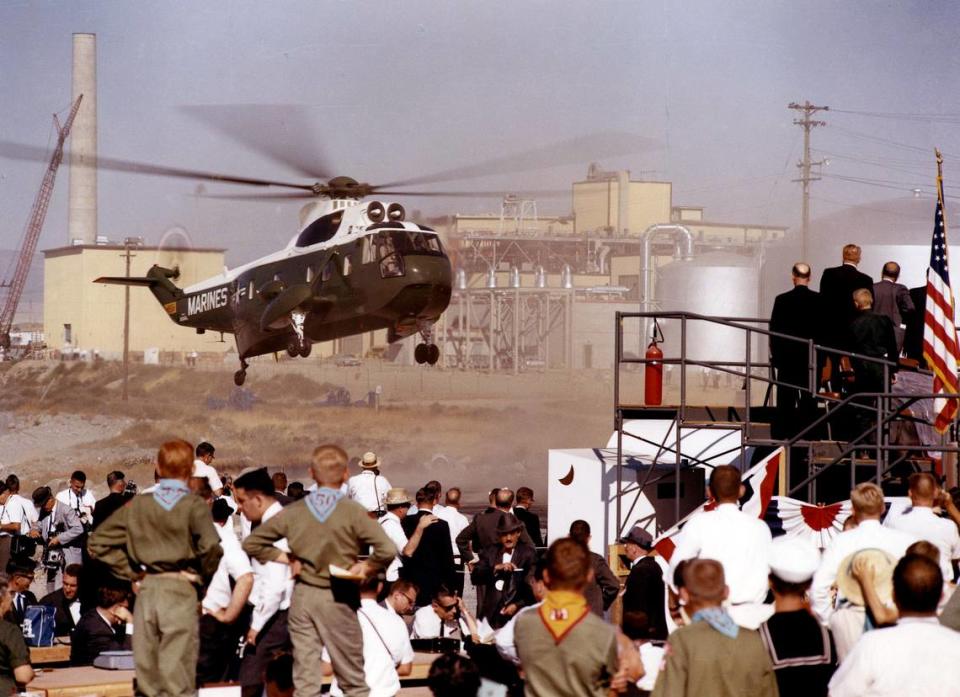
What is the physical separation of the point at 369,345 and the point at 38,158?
10.6 meters

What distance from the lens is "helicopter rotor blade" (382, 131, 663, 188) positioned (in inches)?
1468

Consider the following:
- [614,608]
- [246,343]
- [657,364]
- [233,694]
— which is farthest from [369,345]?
[233,694]

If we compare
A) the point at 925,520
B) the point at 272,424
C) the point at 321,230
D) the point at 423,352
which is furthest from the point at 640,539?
the point at 272,424

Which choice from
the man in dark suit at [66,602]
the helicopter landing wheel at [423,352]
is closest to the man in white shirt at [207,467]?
the man in dark suit at [66,602]

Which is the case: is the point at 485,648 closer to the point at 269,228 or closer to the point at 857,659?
the point at 857,659

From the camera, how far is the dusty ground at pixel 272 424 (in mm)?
36031

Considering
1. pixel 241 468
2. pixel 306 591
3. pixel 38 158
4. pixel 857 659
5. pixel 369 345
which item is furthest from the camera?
pixel 369 345

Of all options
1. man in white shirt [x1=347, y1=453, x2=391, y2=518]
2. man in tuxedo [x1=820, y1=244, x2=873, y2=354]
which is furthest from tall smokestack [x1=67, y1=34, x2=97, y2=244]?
man in tuxedo [x1=820, y1=244, x2=873, y2=354]

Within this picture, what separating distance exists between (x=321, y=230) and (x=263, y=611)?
56.2ft

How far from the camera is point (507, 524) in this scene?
10609mm

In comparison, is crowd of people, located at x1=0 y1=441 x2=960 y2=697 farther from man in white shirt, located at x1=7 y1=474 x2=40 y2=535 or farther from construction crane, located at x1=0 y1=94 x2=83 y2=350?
construction crane, located at x1=0 y1=94 x2=83 y2=350

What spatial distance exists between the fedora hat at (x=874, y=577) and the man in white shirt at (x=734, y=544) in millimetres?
531

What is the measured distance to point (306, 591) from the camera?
680 centimetres

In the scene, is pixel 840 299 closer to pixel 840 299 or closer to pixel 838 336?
pixel 840 299
